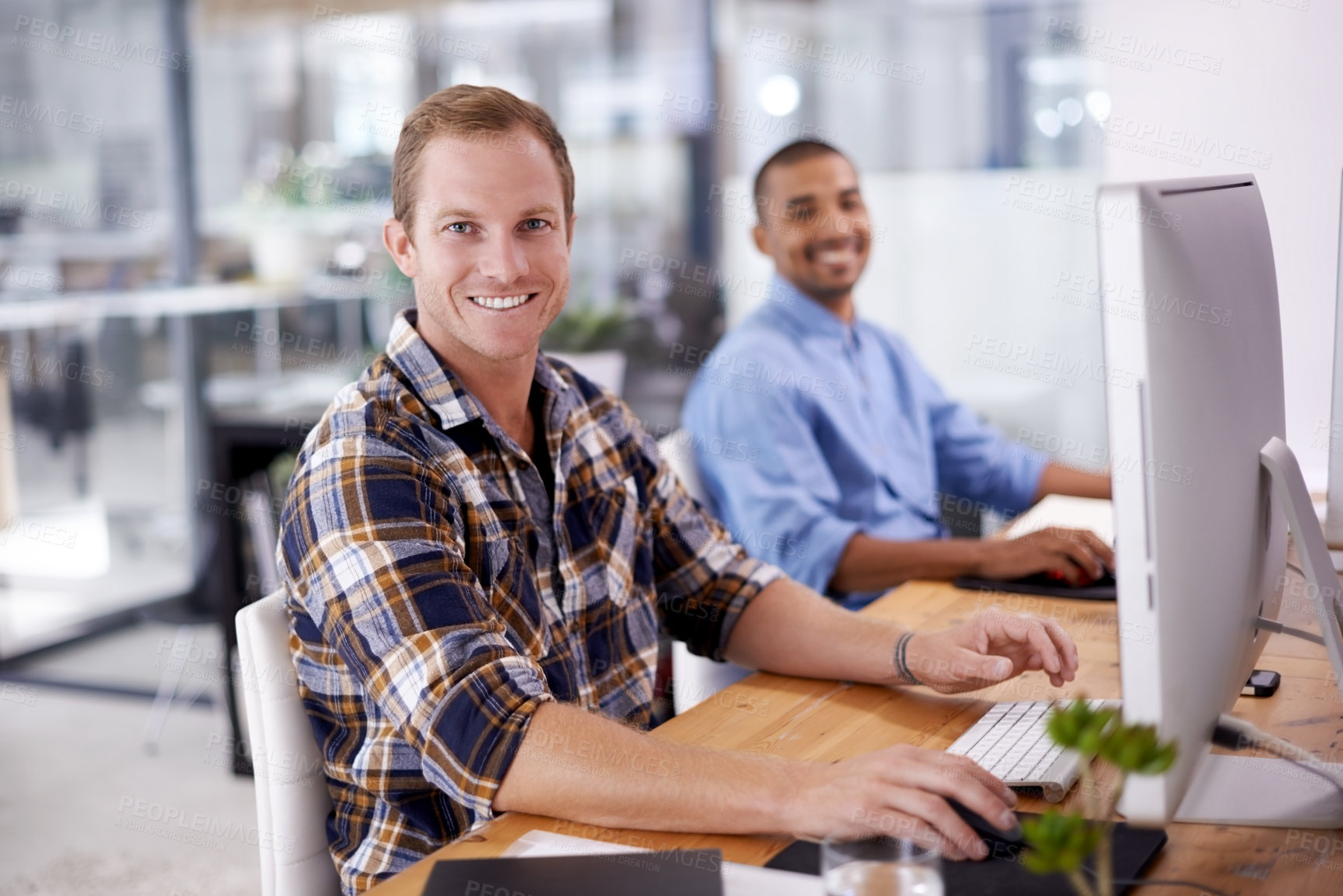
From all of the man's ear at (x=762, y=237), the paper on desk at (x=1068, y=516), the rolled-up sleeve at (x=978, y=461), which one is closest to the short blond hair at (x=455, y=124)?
the paper on desk at (x=1068, y=516)

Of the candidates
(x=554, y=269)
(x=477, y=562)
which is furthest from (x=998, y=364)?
(x=477, y=562)

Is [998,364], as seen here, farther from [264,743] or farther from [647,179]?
[264,743]

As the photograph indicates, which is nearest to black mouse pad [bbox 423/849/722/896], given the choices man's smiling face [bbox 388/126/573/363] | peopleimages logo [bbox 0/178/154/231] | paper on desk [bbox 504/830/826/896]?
paper on desk [bbox 504/830/826/896]

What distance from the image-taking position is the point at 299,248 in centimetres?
423

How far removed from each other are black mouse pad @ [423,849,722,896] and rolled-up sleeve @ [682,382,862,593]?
46.6 inches

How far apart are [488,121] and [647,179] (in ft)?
9.82

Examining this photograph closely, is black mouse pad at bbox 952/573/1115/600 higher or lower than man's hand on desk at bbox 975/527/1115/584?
lower

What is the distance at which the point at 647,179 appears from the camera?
14.2 feet

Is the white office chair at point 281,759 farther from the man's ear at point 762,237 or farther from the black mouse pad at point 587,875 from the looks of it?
the man's ear at point 762,237

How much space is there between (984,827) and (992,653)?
394mm

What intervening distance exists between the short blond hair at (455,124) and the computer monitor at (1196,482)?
75 centimetres

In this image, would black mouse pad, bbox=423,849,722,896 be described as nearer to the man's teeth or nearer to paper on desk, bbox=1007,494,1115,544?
the man's teeth

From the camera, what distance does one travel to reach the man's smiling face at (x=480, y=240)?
4.57ft

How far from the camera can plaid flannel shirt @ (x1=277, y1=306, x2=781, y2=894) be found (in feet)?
3.71
